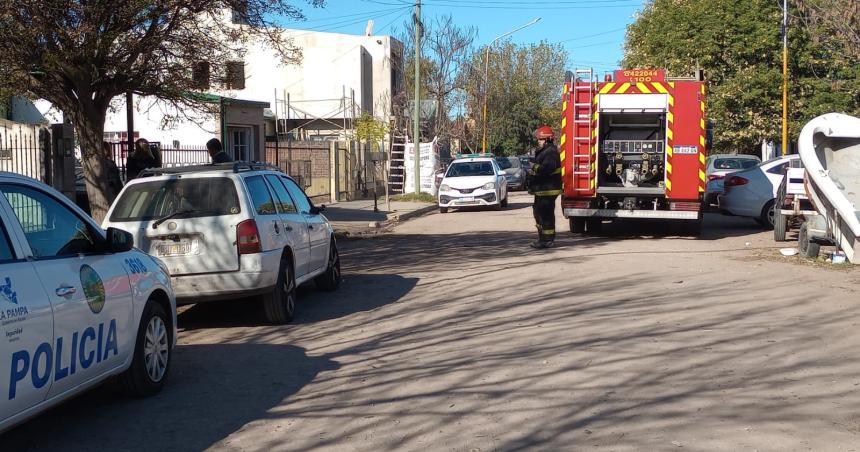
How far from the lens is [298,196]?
11.3 meters

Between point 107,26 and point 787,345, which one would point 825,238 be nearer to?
point 787,345

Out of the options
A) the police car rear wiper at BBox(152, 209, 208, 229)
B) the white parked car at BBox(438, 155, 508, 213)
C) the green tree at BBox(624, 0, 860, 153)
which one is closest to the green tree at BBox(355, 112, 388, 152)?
the white parked car at BBox(438, 155, 508, 213)

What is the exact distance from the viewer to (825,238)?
1358 centimetres

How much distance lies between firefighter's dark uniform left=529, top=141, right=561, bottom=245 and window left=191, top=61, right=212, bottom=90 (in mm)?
5657

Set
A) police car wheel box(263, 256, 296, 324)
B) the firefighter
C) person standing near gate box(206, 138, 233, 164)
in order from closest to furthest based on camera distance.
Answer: police car wheel box(263, 256, 296, 324) → person standing near gate box(206, 138, 233, 164) → the firefighter

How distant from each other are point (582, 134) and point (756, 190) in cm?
414

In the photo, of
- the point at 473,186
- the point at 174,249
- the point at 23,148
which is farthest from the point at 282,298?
the point at 473,186

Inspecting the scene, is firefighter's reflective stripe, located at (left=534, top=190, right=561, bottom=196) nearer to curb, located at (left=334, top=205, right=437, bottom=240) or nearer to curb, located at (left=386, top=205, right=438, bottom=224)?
curb, located at (left=334, top=205, right=437, bottom=240)

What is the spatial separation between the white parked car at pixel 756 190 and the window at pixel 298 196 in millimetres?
11069

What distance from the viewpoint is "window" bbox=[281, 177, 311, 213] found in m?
11.0

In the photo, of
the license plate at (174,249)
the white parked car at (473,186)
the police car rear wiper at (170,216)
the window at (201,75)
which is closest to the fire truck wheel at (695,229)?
the white parked car at (473,186)

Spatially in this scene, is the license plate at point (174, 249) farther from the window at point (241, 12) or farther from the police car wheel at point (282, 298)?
the window at point (241, 12)

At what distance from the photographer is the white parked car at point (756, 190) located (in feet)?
61.8

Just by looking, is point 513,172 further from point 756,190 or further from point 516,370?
point 516,370
